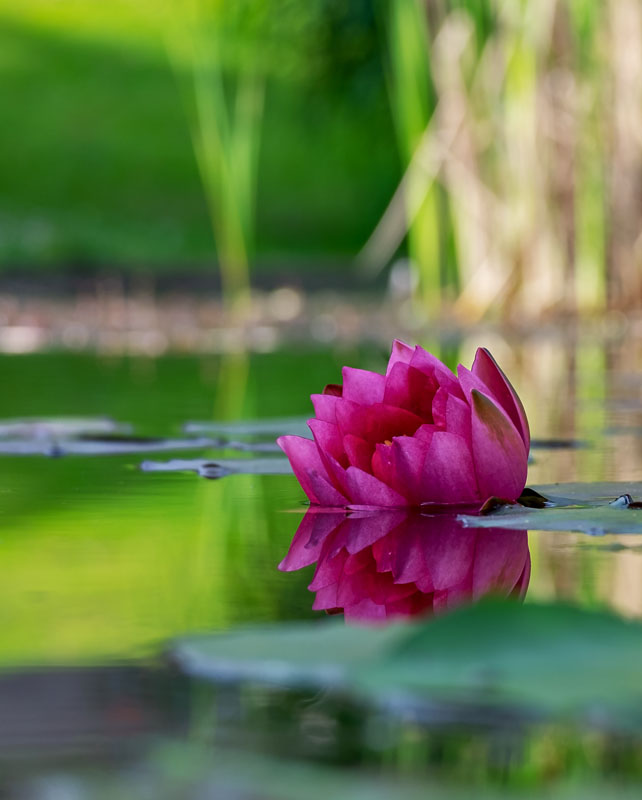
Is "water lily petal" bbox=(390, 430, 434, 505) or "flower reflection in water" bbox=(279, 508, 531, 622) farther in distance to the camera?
"water lily petal" bbox=(390, 430, 434, 505)

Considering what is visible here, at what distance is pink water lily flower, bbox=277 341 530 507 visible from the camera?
132cm

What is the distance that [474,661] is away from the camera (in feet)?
2.33

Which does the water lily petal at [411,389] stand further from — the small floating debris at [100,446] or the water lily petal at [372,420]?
the small floating debris at [100,446]

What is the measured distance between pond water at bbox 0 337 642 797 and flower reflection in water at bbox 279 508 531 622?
19 millimetres

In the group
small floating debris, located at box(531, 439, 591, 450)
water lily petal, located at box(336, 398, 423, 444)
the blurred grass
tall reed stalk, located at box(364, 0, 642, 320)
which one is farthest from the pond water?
the blurred grass

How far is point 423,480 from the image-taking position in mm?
1371

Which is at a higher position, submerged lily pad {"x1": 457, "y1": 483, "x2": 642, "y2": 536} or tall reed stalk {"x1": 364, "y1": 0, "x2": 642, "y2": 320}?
tall reed stalk {"x1": 364, "y1": 0, "x2": 642, "y2": 320}

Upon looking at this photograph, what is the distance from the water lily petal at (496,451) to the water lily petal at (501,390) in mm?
31

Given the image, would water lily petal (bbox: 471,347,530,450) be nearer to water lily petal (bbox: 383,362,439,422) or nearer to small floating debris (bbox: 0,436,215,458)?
water lily petal (bbox: 383,362,439,422)

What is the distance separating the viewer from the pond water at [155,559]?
0.76 metres

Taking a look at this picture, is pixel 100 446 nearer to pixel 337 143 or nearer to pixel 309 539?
pixel 309 539

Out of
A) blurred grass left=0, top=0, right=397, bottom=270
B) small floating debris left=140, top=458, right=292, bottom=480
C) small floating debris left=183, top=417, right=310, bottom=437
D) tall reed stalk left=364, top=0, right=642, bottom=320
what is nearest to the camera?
small floating debris left=140, top=458, right=292, bottom=480

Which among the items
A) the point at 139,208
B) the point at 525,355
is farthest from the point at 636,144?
the point at 139,208

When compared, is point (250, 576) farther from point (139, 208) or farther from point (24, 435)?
point (139, 208)
